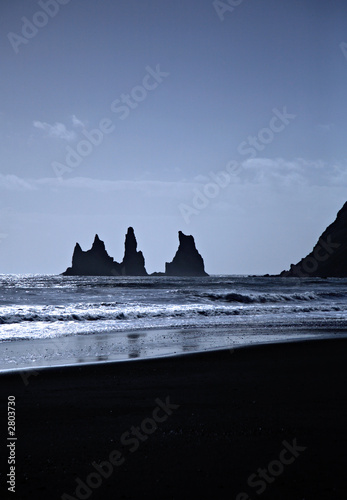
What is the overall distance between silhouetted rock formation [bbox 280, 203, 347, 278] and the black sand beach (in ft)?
462

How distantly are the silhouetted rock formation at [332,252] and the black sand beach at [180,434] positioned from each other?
5545 inches

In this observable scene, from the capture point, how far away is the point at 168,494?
3.52m

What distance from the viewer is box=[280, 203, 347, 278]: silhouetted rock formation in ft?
465

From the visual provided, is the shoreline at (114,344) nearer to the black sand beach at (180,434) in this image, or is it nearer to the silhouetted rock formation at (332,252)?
the black sand beach at (180,434)

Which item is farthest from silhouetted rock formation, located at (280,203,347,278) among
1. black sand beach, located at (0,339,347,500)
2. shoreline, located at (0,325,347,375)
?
black sand beach, located at (0,339,347,500)

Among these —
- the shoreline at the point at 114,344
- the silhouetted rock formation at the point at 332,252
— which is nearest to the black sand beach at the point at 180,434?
the shoreline at the point at 114,344

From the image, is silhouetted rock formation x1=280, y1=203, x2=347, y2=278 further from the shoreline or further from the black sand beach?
the black sand beach

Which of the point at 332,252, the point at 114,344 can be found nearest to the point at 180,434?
the point at 114,344

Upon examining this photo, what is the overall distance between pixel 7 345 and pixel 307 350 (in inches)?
315

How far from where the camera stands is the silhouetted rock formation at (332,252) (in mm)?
141625

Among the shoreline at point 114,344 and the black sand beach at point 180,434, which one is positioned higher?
the black sand beach at point 180,434

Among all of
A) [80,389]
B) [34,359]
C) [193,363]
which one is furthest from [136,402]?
[34,359]

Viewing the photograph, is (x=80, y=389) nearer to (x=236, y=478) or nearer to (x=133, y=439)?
(x=133, y=439)

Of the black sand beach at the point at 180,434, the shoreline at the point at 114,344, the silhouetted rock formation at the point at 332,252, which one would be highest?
the silhouetted rock formation at the point at 332,252
